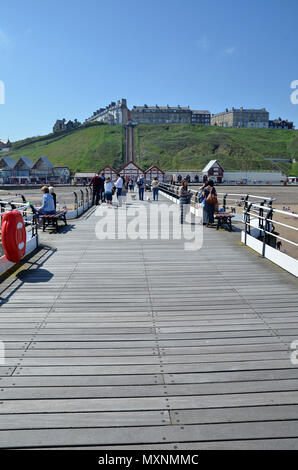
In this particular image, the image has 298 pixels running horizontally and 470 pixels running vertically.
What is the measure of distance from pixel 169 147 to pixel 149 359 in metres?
148

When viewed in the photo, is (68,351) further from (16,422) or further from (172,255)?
(172,255)

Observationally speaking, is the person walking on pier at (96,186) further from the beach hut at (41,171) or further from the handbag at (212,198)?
the beach hut at (41,171)

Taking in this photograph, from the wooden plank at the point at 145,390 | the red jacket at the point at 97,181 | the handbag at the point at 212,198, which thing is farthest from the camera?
the red jacket at the point at 97,181

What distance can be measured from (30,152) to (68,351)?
560ft

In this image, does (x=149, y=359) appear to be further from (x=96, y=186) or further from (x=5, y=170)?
(x=5, y=170)

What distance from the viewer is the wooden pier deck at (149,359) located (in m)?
2.89

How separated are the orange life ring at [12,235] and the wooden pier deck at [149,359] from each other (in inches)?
18.6

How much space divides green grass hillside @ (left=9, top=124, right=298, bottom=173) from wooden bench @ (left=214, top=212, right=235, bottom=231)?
113037mm

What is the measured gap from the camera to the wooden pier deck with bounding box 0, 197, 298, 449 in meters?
2.89

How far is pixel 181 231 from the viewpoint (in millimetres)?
12766

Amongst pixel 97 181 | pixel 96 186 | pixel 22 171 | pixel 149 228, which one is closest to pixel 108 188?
pixel 97 181

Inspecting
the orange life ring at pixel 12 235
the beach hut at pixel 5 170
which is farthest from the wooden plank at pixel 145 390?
the beach hut at pixel 5 170

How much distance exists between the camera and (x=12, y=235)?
7.20m

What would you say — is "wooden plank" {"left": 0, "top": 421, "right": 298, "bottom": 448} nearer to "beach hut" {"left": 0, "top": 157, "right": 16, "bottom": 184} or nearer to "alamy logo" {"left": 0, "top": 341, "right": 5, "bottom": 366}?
"alamy logo" {"left": 0, "top": 341, "right": 5, "bottom": 366}
